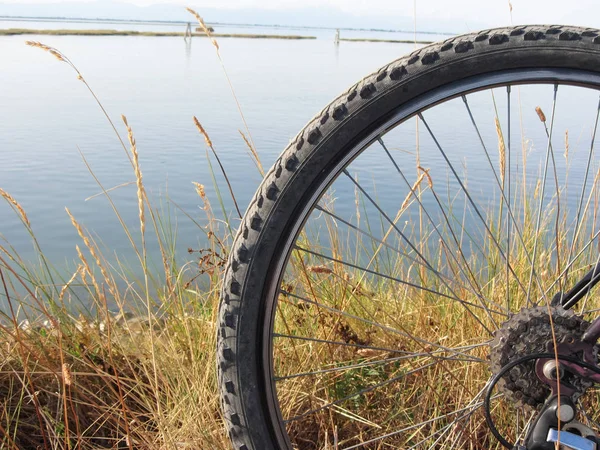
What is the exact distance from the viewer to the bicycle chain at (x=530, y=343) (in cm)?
115

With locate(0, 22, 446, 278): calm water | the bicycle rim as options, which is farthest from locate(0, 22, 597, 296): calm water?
the bicycle rim

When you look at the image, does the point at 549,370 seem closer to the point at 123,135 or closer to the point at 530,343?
the point at 530,343

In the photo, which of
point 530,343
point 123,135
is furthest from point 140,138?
point 530,343

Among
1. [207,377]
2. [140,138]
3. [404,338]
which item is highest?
[140,138]

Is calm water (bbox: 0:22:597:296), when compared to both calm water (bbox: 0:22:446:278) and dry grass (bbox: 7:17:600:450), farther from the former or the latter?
dry grass (bbox: 7:17:600:450)

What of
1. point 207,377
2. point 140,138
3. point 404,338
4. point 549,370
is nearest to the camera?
point 549,370

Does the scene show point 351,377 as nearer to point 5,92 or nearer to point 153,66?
point 5,92

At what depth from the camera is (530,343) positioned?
3.81ft

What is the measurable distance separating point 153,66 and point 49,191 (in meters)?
12.3

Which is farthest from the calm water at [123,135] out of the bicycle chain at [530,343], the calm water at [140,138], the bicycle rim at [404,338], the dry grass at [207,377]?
the bicycle chain at [530,343]

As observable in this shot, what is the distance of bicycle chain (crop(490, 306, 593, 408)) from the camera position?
1146 millimetres

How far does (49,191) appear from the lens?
491cm

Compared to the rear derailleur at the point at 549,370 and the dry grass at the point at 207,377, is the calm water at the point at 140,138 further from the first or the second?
the rear derailleur at the point at 549,370

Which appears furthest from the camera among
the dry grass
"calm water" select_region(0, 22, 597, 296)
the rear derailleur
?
"calm water" select_region(0, 22, 597, 296)
